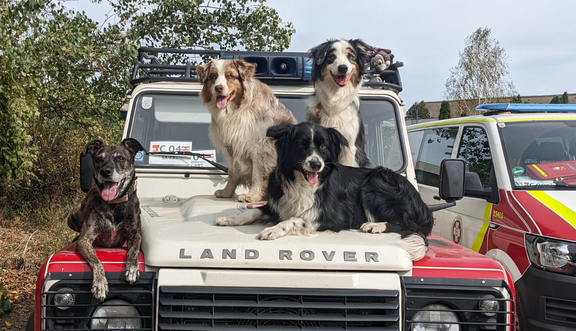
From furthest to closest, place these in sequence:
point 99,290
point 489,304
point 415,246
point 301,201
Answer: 1. point 301,201
2. point 415,246
3. point 489,304
4. point 99,290

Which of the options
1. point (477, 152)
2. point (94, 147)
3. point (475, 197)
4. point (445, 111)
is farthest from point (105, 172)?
point (445, 111)

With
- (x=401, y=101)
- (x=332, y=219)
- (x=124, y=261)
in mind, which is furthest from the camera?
(x=401, y=101)

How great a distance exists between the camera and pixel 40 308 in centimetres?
222

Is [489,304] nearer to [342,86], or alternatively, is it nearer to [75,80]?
[342,86]

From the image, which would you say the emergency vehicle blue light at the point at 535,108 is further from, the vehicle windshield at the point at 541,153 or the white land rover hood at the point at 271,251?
the white land rover hood at the point at 271,251

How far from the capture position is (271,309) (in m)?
2.20

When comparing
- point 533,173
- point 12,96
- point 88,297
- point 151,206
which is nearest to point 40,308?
point 88,297

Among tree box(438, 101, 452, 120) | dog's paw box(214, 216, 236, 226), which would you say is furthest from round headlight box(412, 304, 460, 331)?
tree box(438, 101, 452, 120)

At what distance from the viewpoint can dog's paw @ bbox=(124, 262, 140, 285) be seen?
7.29 feet

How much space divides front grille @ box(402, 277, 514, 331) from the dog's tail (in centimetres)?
13

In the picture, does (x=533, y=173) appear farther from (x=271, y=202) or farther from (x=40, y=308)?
(x=40, y=308)

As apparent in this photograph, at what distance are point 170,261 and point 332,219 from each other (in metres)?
0.95

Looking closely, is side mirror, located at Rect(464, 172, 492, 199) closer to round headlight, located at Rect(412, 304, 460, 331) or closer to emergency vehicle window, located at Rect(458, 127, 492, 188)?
emergency vehicle window, located at Rect(458, 127, 492, 188)

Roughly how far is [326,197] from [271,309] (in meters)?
0.81
